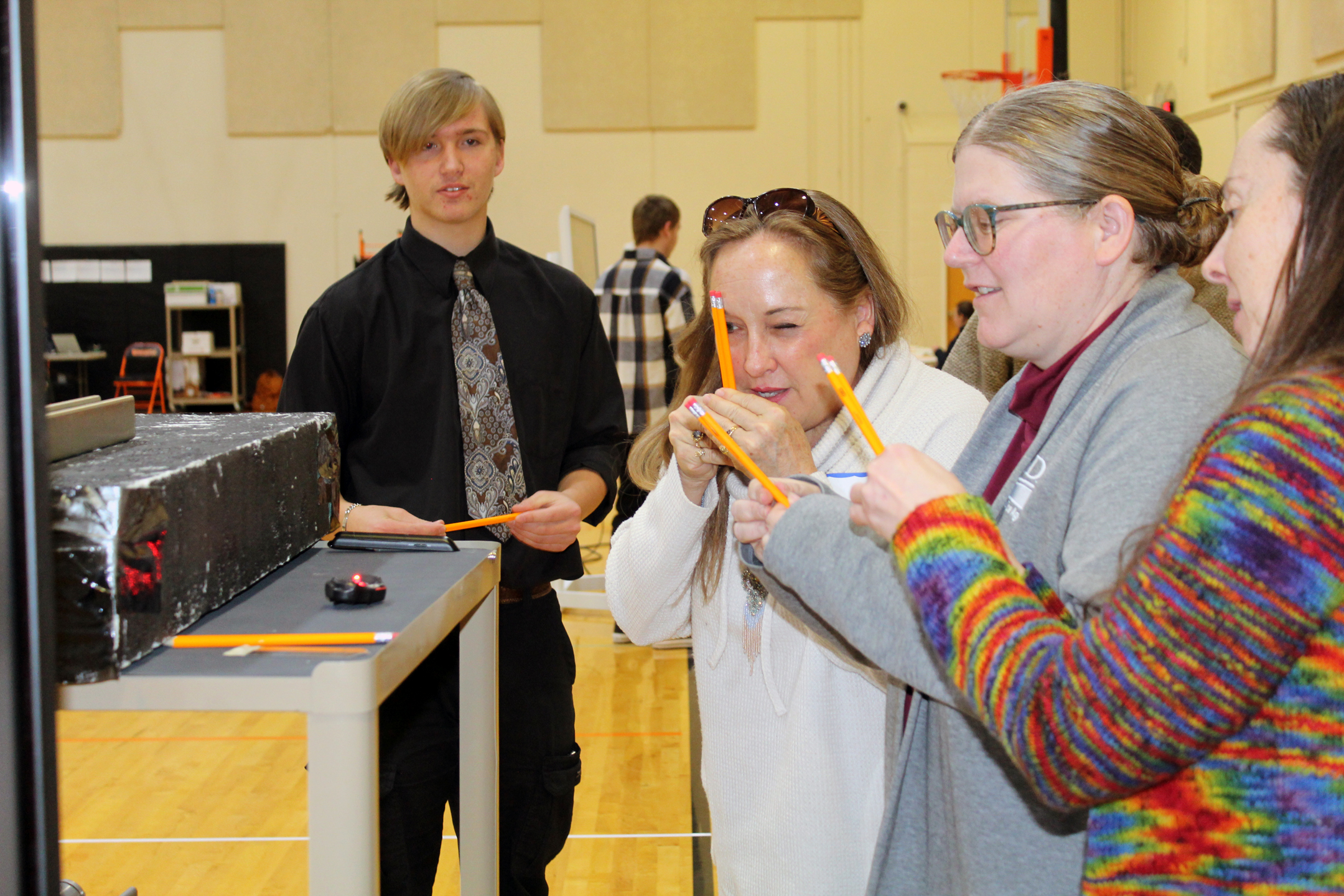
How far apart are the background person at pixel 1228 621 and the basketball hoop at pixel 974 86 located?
21.7 feet

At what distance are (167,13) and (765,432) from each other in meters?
10.2

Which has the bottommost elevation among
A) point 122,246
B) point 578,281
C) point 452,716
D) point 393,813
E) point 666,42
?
point 393,813

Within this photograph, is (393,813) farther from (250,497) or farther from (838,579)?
(838,579)

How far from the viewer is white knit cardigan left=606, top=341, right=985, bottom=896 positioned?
1293 mm

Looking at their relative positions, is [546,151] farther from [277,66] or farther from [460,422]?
[460,422]

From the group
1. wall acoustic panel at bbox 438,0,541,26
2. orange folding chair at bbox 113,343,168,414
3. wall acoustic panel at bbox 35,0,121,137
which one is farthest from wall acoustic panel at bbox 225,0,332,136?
orange folding chair at bbox 113,343,168,414

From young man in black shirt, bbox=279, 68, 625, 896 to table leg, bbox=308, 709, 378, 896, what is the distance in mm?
1030

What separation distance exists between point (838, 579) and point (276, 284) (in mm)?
9677

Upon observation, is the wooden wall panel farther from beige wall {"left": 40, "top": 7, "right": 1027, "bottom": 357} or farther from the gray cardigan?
the gray cardigan

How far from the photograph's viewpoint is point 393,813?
5.58 feet

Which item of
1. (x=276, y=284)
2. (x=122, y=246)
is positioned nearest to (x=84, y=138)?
(x=122, y=246)

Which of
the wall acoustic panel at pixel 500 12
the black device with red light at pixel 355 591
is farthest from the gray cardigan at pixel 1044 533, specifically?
the wall acoustic panel at pixel 500 12

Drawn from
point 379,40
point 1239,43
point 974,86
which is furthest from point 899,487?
point 379,40

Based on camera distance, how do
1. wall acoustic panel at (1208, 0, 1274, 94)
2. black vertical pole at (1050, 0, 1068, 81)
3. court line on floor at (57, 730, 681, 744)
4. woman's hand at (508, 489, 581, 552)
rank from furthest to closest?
wall acoustic panel at (1208, 0, 1274, 94), black vertical pole at (1050, 0, 1068, 81), court line on floor at (57, 730, 681, 744), woman's hand at (508, 489, 581, 552)
